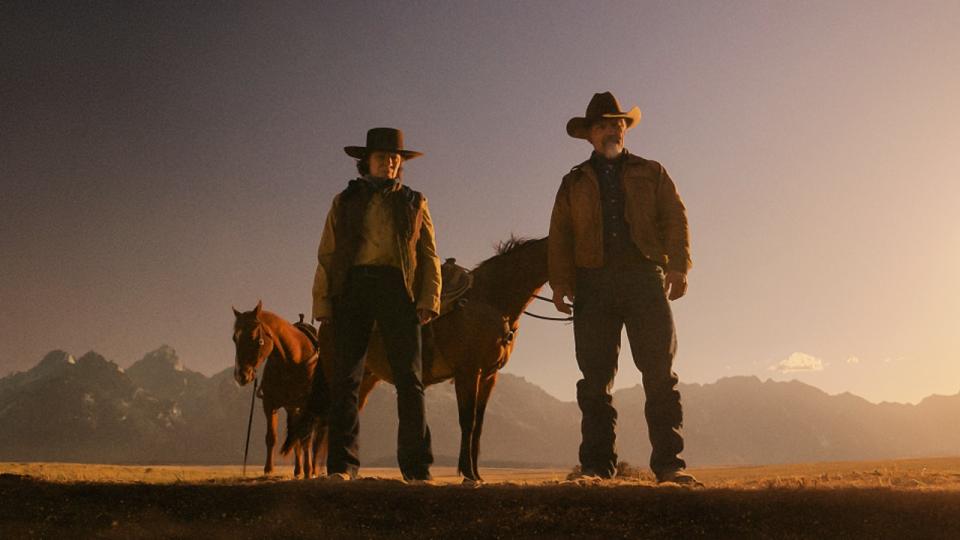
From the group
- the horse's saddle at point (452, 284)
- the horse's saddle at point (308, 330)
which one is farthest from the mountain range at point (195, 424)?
the horse's saddle at point (452, 284)

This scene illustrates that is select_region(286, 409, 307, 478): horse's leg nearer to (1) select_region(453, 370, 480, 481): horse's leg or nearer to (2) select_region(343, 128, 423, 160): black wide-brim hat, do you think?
→ (1) select_region(453, 370, 480, 481): horse's leg

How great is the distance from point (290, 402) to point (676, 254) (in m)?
6.46

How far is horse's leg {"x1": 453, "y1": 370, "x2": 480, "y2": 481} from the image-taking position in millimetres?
6695

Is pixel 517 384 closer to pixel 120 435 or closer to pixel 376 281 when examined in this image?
pixel 120 435

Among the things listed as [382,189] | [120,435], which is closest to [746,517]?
[382,189]

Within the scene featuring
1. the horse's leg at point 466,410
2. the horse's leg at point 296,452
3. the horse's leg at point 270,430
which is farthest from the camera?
the horse's leg at point 270,430

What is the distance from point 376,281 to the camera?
219 inches

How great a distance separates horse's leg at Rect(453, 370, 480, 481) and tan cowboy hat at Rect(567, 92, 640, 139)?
2620 mm

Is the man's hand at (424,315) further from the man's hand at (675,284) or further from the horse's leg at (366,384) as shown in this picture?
the horse's leg at (366,384)

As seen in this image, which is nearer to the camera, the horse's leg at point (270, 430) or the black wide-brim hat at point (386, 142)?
the black wide-brim hat at point (386, 142)

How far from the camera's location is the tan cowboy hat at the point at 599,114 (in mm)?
5883

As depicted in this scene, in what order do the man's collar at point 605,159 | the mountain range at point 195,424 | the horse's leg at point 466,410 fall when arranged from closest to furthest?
the man's collar at point 605,159 → the horse's leg at point 466,410 → the mountain range at point 195,424

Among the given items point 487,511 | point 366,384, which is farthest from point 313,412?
point 487,511

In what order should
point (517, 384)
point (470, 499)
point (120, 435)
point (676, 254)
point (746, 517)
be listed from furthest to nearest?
point (517, 384)
point (120, 435)
point (676, 254)
point (470, 499)
point (746, 517)
